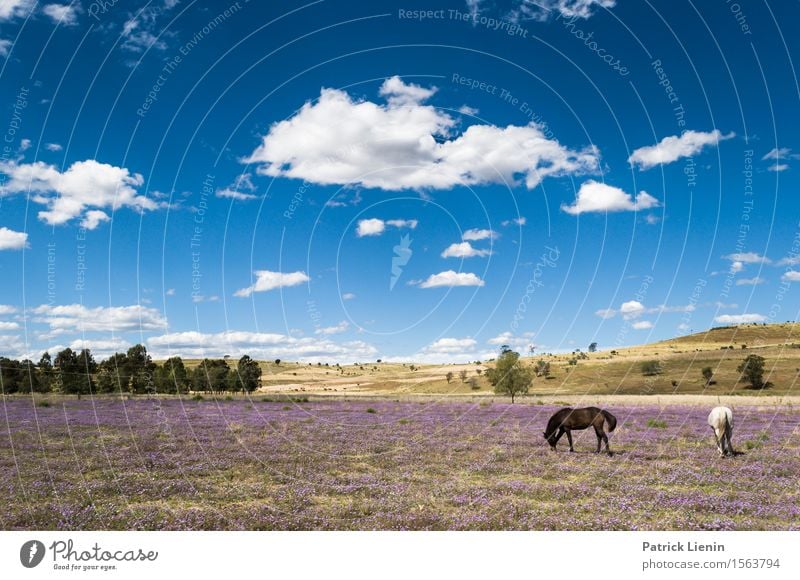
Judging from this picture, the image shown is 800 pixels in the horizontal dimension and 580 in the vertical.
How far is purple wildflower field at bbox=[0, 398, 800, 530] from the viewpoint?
11758 millimetres

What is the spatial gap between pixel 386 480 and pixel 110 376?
68740mm

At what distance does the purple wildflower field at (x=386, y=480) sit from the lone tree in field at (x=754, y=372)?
285 ft

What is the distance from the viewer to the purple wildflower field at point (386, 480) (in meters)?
11.8

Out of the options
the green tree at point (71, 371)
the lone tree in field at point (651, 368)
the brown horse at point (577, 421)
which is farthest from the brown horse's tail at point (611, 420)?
the lone tree in field at point (651, 368)

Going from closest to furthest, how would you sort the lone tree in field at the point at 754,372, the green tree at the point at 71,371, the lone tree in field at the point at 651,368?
the green tree at the point at 71,371
the lone tree in field at the point at 754,372
the lone tree in field at the point at 651,368

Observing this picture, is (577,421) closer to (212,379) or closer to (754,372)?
(212,379)

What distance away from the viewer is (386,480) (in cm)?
1596

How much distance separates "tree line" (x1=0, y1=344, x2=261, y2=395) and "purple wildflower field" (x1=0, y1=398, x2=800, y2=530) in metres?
31.0

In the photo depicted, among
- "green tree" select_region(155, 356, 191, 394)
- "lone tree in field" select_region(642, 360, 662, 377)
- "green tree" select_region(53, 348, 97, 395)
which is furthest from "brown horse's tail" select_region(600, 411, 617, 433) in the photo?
"lone tree in field" select_region(642, 360, 662, 377)

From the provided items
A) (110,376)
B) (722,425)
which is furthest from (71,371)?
(722,425)

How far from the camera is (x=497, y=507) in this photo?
1265 cm

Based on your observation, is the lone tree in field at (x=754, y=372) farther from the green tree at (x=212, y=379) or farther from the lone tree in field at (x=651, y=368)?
the green tree at (x=212, y=379)

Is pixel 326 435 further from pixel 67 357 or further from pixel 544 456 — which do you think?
pixel 67 357
